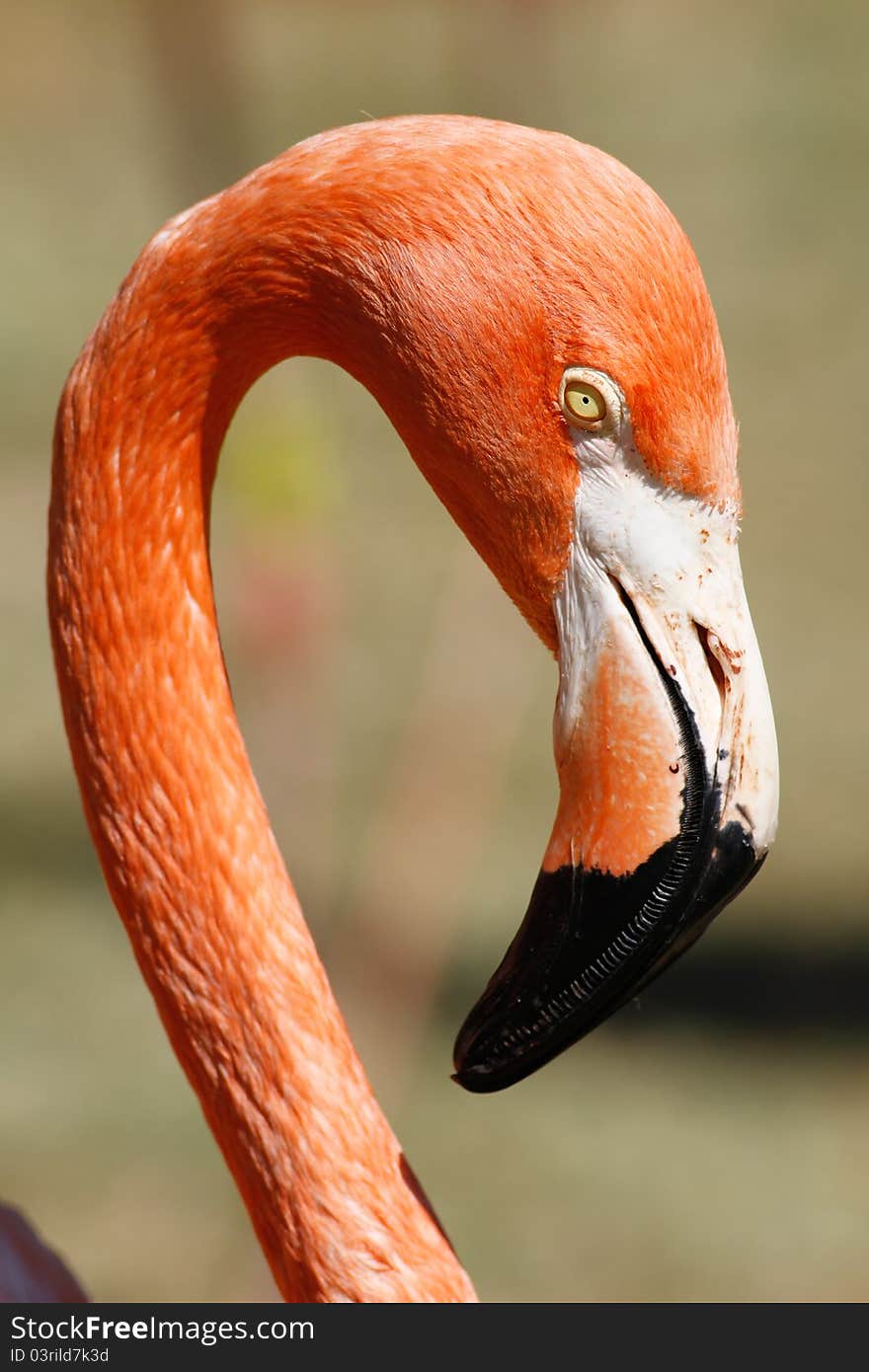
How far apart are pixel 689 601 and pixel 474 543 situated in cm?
22

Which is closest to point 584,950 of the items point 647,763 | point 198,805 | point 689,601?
point 647,763

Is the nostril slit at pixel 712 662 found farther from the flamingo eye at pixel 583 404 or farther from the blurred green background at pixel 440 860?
the blurred green background at pixel 440 860

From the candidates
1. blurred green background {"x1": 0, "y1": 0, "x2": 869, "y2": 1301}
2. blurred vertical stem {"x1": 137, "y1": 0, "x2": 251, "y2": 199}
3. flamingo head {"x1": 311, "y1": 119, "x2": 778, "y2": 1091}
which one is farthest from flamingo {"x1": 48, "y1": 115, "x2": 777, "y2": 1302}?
blurred vertical stem {"x1": 137, "y1": 0, "x2": 251, "y2": 199}

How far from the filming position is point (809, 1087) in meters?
3.43

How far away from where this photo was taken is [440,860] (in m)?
3.82

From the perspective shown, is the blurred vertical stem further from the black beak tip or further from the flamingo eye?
the black beak tip

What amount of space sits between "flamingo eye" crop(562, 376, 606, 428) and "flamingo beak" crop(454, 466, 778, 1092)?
3.0 inches

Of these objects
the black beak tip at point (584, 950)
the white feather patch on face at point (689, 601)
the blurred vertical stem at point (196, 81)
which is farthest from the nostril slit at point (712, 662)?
the blurred vertical stem at point (196, 81)

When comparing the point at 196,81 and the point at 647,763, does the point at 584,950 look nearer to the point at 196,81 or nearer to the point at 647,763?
the point at 647,763

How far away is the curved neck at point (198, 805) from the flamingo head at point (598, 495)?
20cm

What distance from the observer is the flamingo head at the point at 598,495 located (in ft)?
4.17

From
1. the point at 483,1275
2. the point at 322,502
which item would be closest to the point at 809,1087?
the point at 483,1275

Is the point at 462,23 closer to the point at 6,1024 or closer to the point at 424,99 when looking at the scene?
the point at 6,1024

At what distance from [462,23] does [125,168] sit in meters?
4.88
